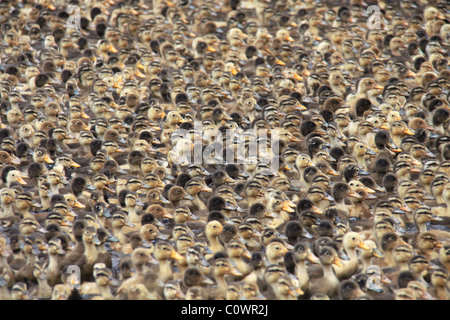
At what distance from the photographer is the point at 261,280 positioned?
35.6 ft

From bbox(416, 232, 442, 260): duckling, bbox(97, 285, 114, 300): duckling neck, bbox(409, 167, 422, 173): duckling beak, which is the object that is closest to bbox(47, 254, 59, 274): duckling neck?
bbox(97, 285, 114, 300): duckling neck

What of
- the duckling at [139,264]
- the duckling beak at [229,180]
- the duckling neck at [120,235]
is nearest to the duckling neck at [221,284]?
the duckling at [139,264]

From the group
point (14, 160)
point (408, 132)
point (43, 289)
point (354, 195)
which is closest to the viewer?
point (43, 289)

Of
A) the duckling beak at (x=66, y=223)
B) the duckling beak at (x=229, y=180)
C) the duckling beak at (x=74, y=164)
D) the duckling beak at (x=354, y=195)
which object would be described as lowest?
the duckling beak at (x=66, y=223)

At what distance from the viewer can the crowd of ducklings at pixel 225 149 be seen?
11031 mm

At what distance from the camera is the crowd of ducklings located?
36.2 ft

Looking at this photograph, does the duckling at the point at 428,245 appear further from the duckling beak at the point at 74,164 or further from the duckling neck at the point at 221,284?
the duckling beak at the point at 74,164

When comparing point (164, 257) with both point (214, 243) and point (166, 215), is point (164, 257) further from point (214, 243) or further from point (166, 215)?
point (166, 215)

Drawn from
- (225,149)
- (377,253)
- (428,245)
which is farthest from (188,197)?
(428,245)

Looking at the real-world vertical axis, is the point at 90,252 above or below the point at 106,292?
above

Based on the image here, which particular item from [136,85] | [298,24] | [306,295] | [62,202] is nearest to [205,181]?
[62,202]

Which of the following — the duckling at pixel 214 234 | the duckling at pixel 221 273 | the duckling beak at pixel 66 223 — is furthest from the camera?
the duckling beak at pixel 66 223

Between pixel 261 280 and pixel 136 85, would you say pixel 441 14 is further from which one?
pixel 261 280

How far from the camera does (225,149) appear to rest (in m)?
14.5
